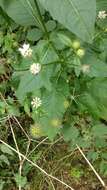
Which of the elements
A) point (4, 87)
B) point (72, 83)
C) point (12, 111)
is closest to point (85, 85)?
point (72, 83)

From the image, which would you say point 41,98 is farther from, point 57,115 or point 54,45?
point 54,45

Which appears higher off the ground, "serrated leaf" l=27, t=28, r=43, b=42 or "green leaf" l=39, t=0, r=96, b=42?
"green leaf" l=39, t=0, r=96, b=42

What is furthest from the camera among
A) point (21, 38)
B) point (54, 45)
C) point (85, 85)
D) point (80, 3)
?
point (21, 38)

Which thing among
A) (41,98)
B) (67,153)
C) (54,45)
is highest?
(54,45)

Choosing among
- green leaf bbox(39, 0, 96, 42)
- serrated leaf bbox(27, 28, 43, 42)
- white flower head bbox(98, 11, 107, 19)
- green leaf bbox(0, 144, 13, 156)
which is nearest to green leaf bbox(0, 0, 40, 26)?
serrated leaf bbox(27, 28, 43, 42)

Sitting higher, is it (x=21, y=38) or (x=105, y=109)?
(x=21, y=38)

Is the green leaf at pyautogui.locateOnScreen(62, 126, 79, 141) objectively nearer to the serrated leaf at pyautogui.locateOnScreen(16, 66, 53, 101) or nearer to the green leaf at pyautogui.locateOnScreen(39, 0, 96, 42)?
the serrated leaf at pyautogui.locateOnScreen(16, 66, 53, 101)

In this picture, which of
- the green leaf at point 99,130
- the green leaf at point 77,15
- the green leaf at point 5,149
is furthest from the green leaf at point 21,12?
the green leaf at point 5,149

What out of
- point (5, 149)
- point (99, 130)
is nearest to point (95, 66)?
point (99, 130)

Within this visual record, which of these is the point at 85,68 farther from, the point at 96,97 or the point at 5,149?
the point at 5,149
